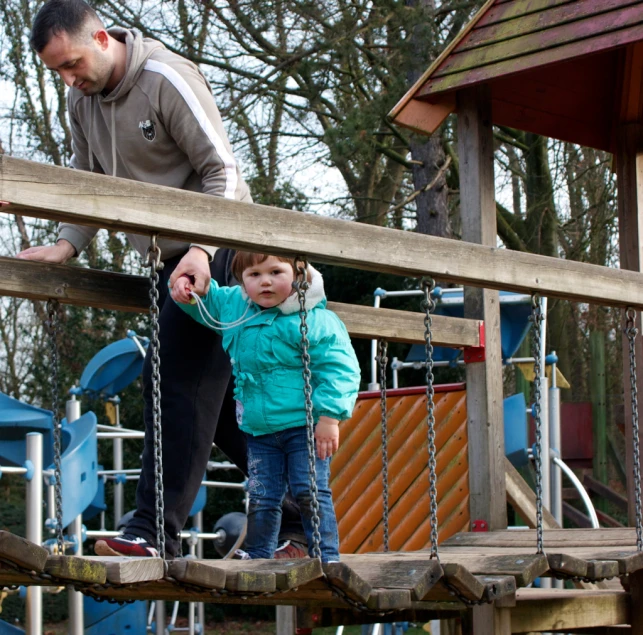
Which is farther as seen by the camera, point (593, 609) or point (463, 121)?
point (463, 121)

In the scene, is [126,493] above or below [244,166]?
below

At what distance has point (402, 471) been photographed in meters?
6.71

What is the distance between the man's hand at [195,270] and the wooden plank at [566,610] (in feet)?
6.22

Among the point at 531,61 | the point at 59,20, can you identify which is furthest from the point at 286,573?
the point at 531,61

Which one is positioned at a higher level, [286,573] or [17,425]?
[17,425]

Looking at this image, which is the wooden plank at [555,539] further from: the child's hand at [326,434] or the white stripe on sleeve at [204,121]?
the white stripe on sleeve at [204,121]

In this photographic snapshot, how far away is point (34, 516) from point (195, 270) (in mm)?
3190

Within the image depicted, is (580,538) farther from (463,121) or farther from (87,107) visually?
(87,107)

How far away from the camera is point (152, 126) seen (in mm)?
3410

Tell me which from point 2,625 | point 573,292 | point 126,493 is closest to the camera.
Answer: point 573,292

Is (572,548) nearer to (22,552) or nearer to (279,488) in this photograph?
(279,488)

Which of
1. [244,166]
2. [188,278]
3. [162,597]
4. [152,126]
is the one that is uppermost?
[244,166]

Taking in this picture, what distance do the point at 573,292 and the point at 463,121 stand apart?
1.92 metres

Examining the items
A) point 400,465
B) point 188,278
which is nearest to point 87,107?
point 188,278
